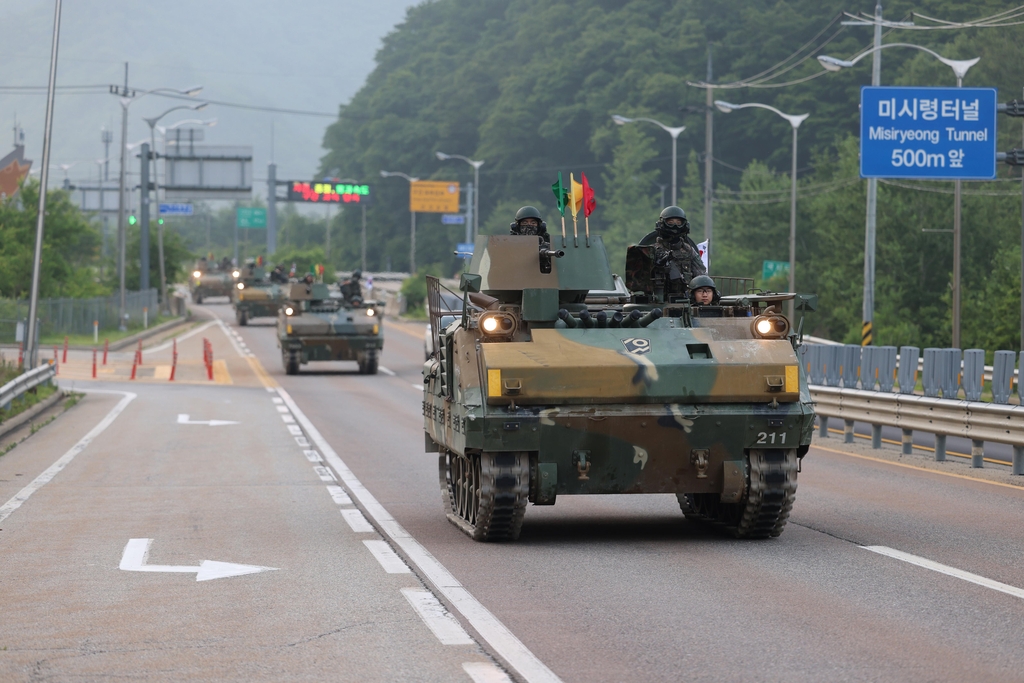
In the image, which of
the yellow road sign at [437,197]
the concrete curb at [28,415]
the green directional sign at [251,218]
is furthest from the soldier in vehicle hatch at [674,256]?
the green directional sign at [251,218]

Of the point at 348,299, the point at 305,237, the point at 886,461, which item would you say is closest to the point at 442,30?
the point at 305,237

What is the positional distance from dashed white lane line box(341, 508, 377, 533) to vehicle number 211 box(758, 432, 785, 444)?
329 centimetres

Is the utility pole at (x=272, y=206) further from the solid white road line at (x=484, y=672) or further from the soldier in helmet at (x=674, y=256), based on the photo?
the solid white road line at (x=484, y=672)

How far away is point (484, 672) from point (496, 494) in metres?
4.18

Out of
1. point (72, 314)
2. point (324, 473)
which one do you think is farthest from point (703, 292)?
point (72, 314)

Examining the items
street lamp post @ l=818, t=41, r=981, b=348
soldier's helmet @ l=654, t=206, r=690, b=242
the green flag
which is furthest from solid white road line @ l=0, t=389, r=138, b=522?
street lamp post @ l=818, t=41, r=981, b=348

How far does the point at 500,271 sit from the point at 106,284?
7322 centimetres

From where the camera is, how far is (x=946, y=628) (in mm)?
8391

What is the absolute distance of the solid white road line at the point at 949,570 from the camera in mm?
9594

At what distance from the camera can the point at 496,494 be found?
1152 centimetres

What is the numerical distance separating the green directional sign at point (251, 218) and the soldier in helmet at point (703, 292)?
445ft

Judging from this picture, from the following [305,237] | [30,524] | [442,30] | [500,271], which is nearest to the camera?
[500,271]

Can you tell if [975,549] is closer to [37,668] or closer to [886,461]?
[37,668]

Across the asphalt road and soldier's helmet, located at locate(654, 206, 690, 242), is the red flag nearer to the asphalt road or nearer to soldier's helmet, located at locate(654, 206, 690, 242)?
soldier's helmet, located at locate(654, 206, 690, 242)
